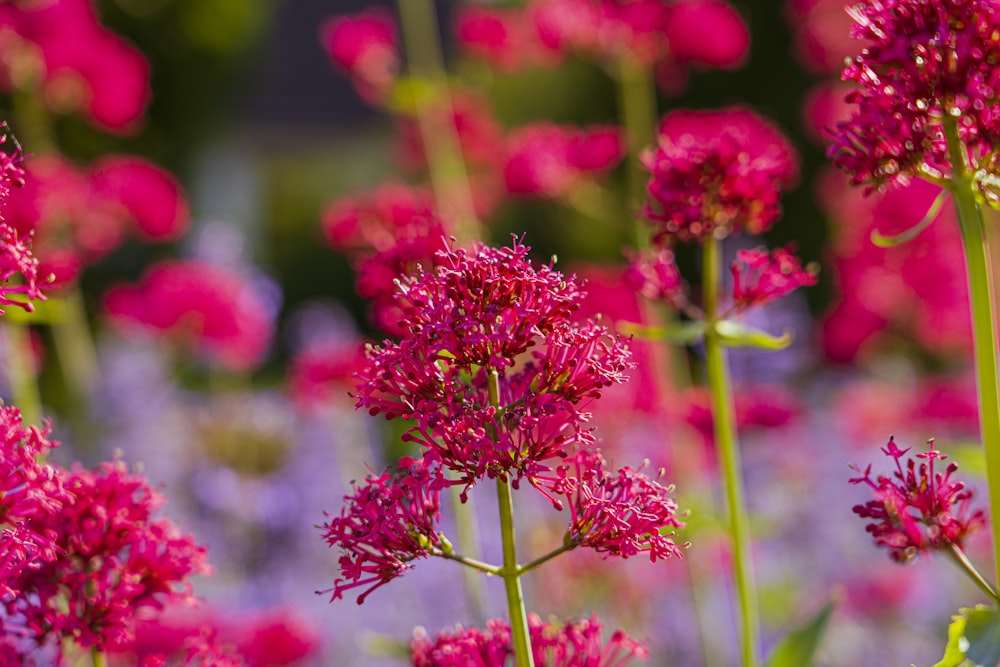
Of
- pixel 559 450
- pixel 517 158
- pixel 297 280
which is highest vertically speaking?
pixel 297 280

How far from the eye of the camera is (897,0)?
1.21 meters

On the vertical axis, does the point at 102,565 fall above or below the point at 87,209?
below

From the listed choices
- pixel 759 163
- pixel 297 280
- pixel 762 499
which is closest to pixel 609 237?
pixel 297 280

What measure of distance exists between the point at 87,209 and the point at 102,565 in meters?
1.89

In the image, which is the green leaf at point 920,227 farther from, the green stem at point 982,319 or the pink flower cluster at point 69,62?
the pink flower cluster at point 69,62

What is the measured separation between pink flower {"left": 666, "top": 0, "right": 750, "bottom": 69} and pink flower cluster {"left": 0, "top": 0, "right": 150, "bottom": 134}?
5.52 feet

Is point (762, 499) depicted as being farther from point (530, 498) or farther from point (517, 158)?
point (517, 158)

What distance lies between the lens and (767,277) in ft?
5.25

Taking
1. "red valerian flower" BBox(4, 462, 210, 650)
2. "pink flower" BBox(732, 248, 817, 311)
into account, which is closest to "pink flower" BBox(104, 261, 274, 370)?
"red valerian flower" BBox(4, 462, 210, 650)

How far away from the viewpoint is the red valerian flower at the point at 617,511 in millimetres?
1133

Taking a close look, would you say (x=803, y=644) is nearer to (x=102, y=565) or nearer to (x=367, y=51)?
(x=102, y=565)

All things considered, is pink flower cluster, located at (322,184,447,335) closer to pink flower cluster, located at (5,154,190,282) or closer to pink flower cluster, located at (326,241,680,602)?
pink flower cluster, located at (326,241,680,602)

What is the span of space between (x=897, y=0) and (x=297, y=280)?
13571mm

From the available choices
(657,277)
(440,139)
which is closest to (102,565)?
(657,277)
